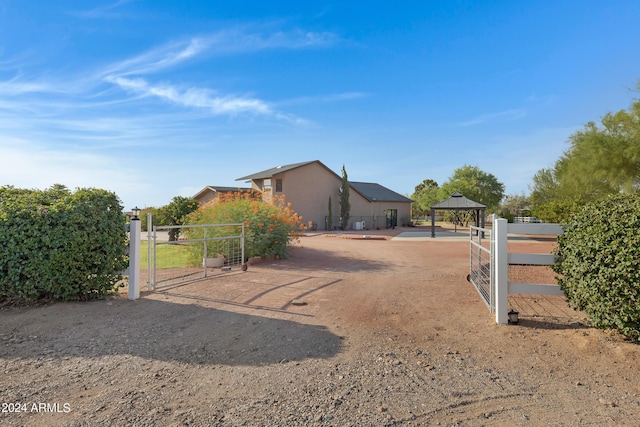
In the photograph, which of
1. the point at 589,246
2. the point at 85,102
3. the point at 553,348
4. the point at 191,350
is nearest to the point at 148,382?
the point at 191,350

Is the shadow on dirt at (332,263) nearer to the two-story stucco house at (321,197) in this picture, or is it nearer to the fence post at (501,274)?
the fence post at (501,274)

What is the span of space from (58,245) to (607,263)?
7161 millimetres

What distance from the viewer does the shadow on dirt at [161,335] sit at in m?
3.68

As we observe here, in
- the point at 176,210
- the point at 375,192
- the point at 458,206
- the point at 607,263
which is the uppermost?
the point at 375,192

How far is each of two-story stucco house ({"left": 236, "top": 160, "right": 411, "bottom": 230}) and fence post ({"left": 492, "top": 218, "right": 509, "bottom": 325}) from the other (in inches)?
884

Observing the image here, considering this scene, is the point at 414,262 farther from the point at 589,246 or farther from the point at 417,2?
the point at 417,2

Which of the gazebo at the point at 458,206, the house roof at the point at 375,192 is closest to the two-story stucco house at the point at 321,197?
the house roof at the point at 375,192

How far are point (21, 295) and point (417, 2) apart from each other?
44.1 ft

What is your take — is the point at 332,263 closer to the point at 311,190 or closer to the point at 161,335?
the point at 161,335

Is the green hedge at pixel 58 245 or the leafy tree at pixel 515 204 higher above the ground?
the leafy tree at pixel 515 204

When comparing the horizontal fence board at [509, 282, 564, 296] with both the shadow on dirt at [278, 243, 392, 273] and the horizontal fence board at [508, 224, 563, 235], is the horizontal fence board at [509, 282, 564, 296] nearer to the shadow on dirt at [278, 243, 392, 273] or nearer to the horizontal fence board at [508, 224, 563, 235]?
the horizontal fence board at [508, 224, 563, 235]

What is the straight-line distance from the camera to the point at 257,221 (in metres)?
10.6

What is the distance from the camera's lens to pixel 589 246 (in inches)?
152

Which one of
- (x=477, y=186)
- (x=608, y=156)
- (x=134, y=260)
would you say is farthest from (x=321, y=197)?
(x=134, y=260)
